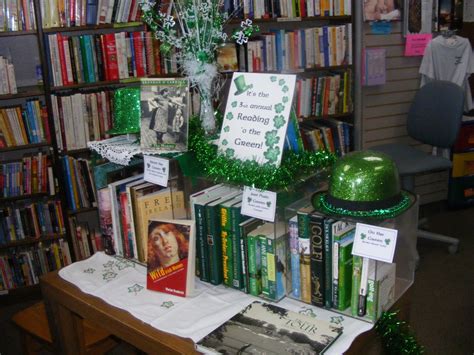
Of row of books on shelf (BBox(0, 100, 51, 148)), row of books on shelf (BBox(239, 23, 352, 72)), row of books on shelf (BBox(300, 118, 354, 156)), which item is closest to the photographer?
row of books on shelf (BBox(0, 100, 51, 148))

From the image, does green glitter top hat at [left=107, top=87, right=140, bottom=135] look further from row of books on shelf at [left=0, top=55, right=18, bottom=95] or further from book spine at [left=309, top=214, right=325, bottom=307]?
row of books on shelf at [left=0, top=55, right=18, bottom=95]

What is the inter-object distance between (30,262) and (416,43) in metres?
3.21

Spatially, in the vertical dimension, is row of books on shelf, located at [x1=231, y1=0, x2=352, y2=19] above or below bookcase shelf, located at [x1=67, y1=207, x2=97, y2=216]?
above

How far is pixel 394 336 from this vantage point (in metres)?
1.22

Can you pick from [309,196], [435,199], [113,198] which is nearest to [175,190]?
[113,198]

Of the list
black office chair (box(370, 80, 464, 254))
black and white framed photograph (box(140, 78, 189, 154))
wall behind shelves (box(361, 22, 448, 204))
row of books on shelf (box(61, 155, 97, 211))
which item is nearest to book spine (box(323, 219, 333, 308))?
black and white framed photograph (box(140, 78, 189, 154))

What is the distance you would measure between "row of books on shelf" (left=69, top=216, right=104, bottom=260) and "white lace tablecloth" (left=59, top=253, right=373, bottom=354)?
5.14ft

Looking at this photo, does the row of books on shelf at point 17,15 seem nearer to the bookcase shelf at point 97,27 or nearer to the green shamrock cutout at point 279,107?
the bookcase shelf at point 97,27

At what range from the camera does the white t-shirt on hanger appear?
3701 mm

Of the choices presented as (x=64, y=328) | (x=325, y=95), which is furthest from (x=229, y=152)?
(x=325, y=95)

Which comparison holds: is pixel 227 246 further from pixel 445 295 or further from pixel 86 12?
pixel 86 12

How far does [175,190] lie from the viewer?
63.1 inches

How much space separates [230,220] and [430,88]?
7.99ft

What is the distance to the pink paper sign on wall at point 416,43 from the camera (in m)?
3.79
